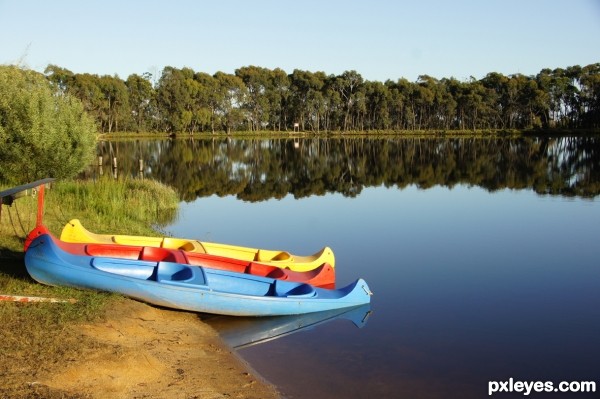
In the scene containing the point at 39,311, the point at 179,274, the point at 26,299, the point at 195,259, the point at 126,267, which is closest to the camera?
the point at 39,311

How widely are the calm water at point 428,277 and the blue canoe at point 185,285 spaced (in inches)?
10.2

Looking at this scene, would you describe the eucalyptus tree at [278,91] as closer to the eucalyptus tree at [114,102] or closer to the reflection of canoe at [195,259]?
the eucalyptus tree at [114,102]

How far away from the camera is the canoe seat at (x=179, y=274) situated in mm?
8641

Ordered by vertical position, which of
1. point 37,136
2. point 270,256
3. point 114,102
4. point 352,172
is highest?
point 114,102

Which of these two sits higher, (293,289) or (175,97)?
(175,97)

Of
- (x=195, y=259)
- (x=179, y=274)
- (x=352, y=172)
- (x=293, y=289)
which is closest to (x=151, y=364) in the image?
(x=179, y=274)

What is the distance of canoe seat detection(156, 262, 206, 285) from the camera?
8641 millimetres

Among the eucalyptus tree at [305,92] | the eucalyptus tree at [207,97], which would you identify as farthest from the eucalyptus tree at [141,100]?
the eucalyptus tree at [305,92]

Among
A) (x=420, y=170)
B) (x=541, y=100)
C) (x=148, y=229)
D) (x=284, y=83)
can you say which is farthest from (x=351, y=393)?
(x=284, y=83)

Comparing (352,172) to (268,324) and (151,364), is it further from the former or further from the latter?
(151,364)

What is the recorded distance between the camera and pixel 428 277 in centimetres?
1158

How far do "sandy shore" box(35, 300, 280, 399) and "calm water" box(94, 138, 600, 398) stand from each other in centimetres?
50

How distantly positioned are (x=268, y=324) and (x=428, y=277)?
4103 mm

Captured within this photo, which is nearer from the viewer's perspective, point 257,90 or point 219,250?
point 219,250
